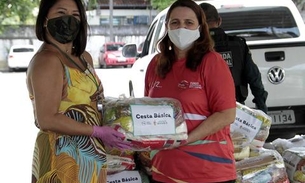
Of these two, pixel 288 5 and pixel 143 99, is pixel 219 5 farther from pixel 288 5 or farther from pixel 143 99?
pixel 143 99

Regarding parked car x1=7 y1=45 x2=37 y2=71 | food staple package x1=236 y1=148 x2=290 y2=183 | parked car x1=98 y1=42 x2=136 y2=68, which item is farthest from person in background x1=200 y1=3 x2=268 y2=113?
parked car x1=7 y1=45 x2=37 y2=71

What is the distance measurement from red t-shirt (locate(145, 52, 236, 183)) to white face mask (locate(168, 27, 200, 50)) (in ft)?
0.46

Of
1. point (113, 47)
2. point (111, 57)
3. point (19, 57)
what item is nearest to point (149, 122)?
point (111, 57)

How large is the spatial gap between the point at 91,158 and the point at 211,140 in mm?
649

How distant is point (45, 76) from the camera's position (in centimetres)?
239

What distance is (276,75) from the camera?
5.69 meters

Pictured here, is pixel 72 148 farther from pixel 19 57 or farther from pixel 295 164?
pixel 19 57

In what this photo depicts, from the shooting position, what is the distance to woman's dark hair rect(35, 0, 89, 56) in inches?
102

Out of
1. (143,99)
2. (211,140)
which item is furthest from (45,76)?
(211,140)

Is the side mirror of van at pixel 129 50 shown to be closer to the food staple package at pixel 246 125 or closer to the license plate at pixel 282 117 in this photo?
the license plate at pixel 282 117

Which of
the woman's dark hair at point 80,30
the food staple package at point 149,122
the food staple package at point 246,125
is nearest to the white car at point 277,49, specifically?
the food staple package at point 246,125

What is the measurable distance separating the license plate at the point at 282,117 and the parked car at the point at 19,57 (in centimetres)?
2565

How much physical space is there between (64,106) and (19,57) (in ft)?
95.5

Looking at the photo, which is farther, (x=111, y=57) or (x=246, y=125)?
(x=111, y=57)
